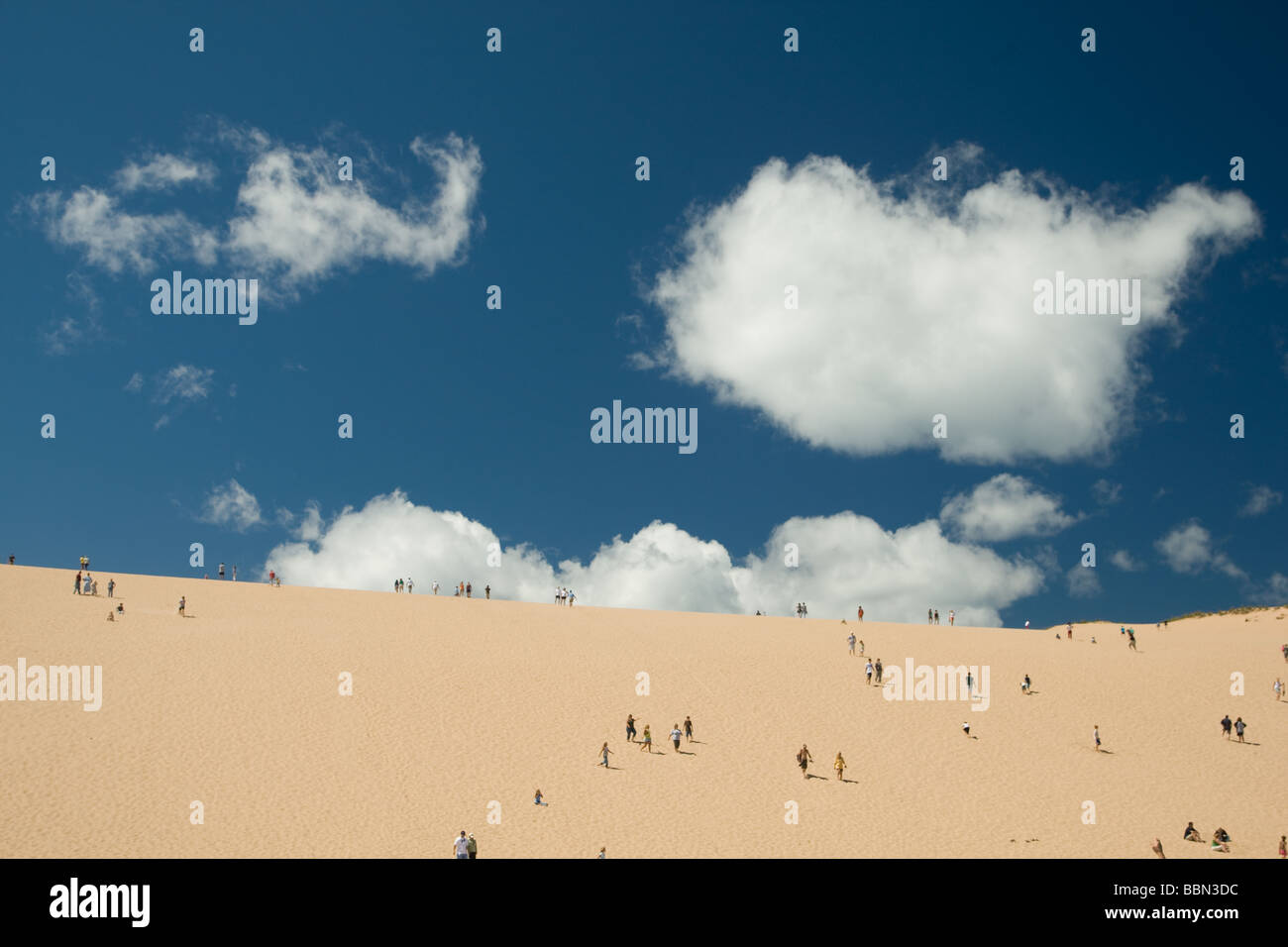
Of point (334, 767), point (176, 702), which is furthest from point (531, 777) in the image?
point (176, 702)

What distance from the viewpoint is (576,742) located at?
33188 millimetres

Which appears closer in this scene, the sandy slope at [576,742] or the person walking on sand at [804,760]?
the sandy slope at [576,742]

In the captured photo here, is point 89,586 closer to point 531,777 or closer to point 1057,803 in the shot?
point 531,777

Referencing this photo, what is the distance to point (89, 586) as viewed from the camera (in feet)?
158

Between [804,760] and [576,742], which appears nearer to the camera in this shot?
[804,760]

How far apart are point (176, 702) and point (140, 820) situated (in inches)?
391

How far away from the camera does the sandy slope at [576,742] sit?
2534 centimetres

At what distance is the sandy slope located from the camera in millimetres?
25344

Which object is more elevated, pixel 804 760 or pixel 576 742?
pixel 576 742

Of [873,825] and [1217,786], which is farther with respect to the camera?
[1217,786]

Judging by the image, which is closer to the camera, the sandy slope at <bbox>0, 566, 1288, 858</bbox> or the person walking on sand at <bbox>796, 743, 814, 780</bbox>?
the sandy slope at <bbox>0, 566, 1288, 858</bbox>
